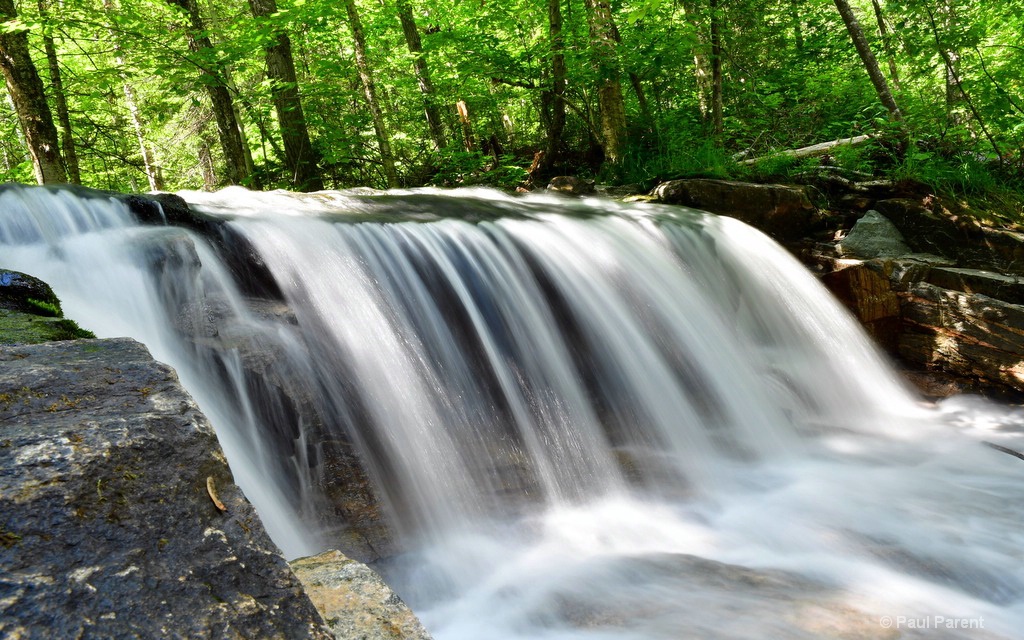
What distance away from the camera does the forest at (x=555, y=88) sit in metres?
7.99

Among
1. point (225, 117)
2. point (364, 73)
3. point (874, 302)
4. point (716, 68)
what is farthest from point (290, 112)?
point (874, 302)

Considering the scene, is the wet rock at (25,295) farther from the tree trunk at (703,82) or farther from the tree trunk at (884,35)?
the tree trunk at (703,82)

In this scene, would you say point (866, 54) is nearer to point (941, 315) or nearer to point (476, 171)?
point (941, 315)

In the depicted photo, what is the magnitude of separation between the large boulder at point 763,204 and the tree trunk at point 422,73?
5094 mm

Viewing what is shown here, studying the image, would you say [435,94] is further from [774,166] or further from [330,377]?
[330,377]

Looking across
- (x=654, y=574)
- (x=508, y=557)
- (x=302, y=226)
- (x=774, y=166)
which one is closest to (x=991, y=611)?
(x=654, y=574)

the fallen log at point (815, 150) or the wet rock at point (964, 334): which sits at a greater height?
the fallen log at point (815, 150)

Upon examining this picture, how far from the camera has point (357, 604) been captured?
1.71 m

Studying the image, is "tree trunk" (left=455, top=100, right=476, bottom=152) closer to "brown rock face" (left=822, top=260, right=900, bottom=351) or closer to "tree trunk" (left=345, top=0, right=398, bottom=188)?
"tree trunk" (left=345, top=0, right=398, bottom=188)

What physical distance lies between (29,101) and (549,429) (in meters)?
7.06

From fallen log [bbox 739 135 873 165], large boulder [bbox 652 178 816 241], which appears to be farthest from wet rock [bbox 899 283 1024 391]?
fallen log [bbox 739 135 873 165]

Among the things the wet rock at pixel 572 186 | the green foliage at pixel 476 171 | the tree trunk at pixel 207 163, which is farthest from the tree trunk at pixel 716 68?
the tree trunk at pixel 207 163

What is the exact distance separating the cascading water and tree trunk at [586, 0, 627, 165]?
3.72m

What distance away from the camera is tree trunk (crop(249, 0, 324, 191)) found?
9897 mm
